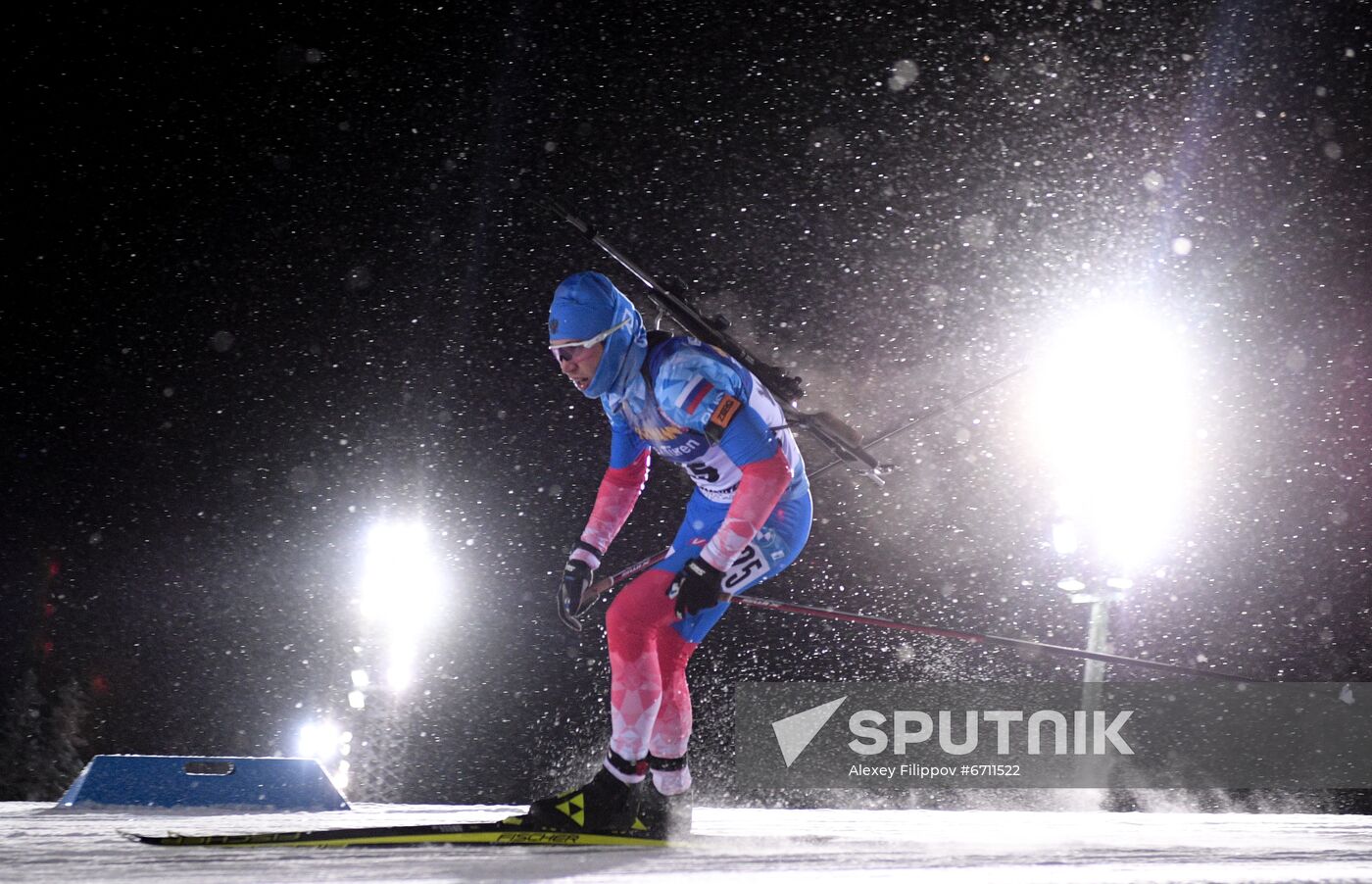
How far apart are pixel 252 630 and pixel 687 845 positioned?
12.5 m

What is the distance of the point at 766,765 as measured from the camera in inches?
246

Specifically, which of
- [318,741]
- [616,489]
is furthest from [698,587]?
[318,741]

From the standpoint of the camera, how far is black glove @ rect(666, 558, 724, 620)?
2986 mm

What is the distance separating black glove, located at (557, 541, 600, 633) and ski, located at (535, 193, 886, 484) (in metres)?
0.98

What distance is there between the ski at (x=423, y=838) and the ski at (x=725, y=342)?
1.69 metres

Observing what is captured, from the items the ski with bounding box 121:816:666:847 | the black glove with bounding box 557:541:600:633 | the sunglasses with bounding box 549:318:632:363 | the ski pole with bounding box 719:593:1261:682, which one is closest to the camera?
the ski with bounding box 121:816:666:847

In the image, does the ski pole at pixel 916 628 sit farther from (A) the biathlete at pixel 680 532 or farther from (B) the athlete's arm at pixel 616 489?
(B) the athlete's arm at pixel 616 489

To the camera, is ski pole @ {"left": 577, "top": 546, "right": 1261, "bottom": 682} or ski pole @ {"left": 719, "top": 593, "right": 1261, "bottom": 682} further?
ski pole @ {"left": 719, "top": 593, "right": 1261, "bottom": 682}

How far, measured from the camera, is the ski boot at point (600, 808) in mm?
3045

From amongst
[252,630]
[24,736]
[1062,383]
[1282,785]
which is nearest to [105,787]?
[1062,383]
